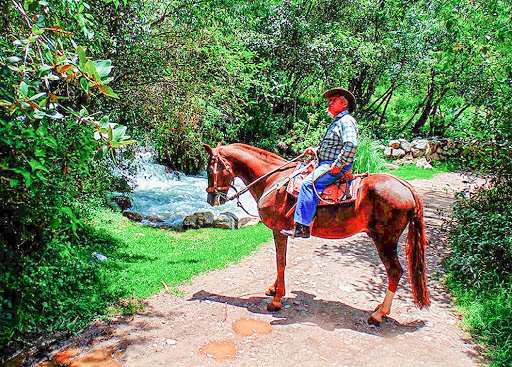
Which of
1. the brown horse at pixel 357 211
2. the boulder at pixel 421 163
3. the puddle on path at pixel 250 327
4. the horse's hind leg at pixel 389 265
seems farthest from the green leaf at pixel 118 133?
the boulder at pixel 421 163

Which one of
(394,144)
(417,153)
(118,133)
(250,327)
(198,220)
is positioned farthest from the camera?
(394,144)

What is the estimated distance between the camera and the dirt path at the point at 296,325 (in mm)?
4008

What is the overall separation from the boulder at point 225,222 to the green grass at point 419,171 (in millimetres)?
8175

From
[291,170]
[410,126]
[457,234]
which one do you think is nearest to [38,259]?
[291,170]

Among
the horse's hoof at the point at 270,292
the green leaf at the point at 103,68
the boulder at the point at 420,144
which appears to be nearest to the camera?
the green leaf at the point at 103,68

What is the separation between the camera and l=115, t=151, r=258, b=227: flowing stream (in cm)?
1069

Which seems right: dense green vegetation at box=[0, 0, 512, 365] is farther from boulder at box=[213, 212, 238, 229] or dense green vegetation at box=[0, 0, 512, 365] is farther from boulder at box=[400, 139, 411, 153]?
boulder at box=[400, 139, 411, 153]

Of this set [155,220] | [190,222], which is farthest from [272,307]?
[155,220]

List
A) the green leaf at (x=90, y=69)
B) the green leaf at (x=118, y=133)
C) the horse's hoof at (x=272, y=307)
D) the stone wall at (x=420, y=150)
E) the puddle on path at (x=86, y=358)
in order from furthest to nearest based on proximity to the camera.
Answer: the stone wall at (x=420, y=150) < the horse's hoof at (x=272, y=307) < the puddle on path at (x=86, y=358) < the green leaf at (x=118, y=133) < the green leaf at (x=90, y=69)

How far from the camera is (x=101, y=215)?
342 inches

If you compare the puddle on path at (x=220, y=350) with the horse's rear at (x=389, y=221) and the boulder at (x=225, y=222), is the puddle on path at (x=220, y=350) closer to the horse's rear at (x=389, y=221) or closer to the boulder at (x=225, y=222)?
the horse's rear at (x=389, y=221)

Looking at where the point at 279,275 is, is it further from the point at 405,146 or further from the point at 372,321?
the point at 405,146

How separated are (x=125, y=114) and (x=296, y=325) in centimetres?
533

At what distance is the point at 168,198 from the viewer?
487 inches
